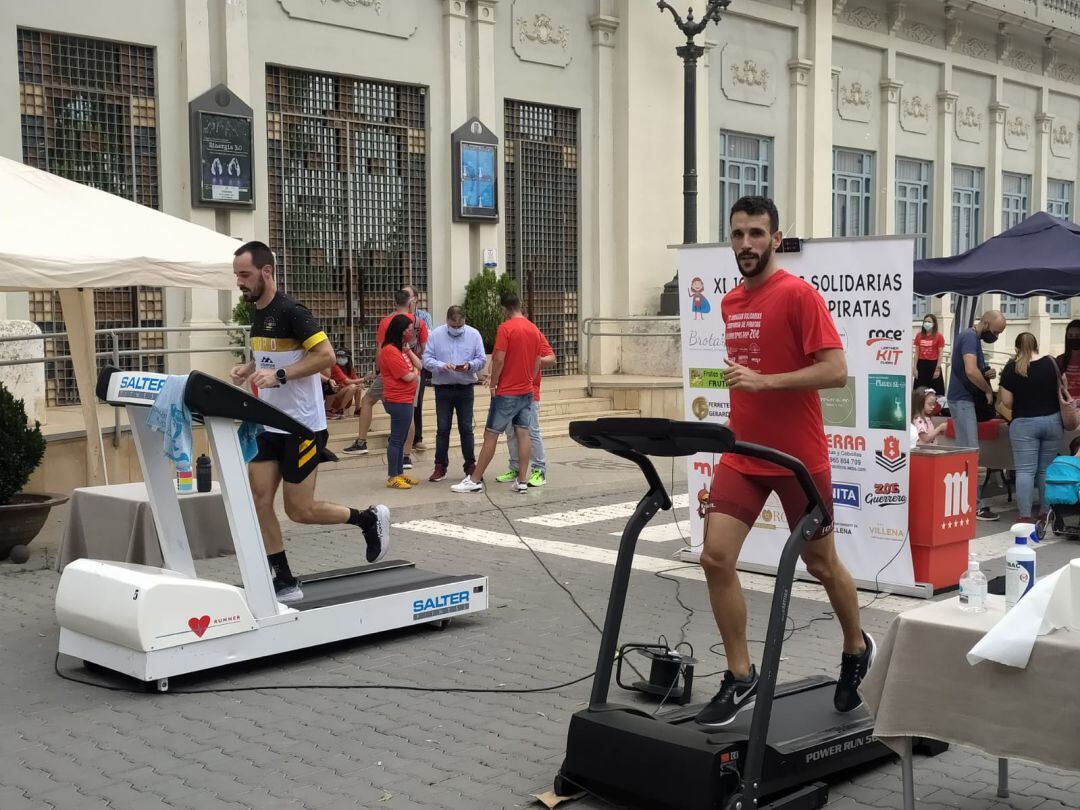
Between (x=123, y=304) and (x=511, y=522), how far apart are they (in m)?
7.03

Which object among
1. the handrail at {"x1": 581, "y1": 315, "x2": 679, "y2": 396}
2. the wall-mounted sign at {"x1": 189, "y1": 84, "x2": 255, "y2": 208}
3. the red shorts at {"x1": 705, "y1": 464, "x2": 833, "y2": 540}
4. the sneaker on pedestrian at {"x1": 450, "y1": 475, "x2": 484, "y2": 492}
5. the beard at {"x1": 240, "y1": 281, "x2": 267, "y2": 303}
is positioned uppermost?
the wall-mounted sign at {"x1": 189, "y1": 84, "x2": 255, "y2": 208}

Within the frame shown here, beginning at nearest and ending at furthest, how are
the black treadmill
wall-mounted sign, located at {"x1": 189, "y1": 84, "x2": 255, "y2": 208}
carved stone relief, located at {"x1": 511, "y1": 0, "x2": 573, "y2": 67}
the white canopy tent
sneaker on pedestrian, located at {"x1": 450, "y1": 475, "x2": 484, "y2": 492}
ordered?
→ 1. the black treadmill
2. the white canopy tent
3. sneaker on pedestrian, located at {"x1": 450, "y1": 475, "x2": 484, "y2": 492}
4. wall-mounted sign, located at {"x1": 189, "y1": 84, "x2": 255, "y2": 208}
5. carved stone relief, located at {"x1": 511, "y1": 0, "x2": 573, "y2": 67}

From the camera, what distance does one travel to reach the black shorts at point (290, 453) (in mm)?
6727

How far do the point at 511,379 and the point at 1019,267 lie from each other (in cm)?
586

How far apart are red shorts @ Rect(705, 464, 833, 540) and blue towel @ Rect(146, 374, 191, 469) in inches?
101

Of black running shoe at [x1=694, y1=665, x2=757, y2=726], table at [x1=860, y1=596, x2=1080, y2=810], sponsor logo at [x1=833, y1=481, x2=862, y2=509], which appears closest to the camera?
table at [x1=860, y1=596, x2=1080, y2=810]

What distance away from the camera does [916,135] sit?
28.8m

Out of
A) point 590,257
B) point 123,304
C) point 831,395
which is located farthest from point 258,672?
point 590,257

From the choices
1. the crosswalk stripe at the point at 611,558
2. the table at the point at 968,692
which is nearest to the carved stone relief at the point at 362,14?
the crosswalk stripe at the point at 611,558

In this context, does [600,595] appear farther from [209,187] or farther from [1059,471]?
[209,187]

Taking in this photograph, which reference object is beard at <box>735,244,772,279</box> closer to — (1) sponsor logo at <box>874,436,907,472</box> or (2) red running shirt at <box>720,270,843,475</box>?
(2) red running shirt at <box>720,270,843,475</box>

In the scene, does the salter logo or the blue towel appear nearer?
the blue towel

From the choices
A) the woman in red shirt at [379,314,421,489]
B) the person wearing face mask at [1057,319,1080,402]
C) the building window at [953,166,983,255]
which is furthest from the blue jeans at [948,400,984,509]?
Result: the building window at [953,166,983,255]

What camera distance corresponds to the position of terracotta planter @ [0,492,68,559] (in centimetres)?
924
